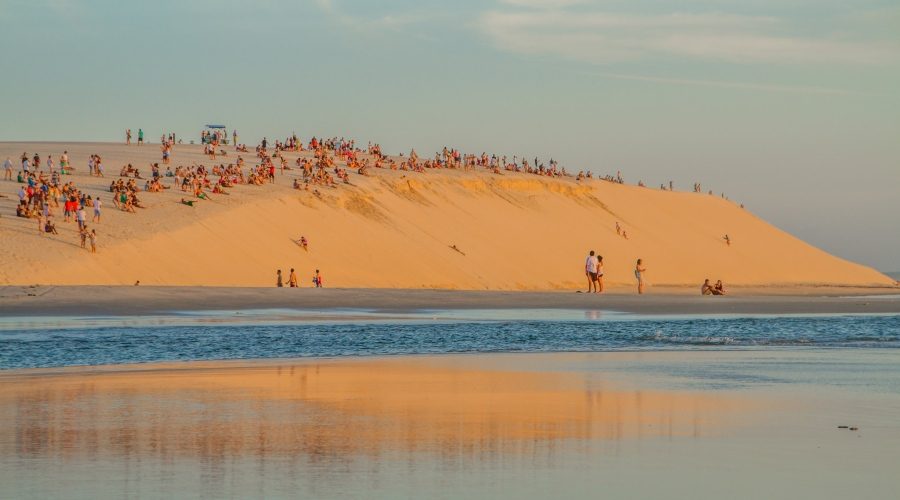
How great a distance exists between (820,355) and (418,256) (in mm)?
33859

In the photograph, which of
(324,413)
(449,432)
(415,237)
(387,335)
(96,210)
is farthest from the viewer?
(415,237)

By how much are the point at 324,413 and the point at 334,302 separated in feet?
71.6

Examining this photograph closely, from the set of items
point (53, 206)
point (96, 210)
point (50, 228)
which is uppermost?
point (53, 206)

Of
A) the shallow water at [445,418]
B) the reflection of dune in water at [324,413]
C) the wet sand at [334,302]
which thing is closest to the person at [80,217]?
the wet sand at [334,302]

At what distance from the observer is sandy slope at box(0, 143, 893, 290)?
38.8 m

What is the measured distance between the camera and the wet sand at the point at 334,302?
2767cm

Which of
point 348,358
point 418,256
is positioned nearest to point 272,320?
point 348,358

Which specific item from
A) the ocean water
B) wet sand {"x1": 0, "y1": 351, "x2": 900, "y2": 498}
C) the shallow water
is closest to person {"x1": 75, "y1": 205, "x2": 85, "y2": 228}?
the ocean water

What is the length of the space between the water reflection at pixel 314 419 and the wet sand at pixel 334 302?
14088 mm

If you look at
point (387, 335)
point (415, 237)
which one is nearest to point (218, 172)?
point (415, 237)

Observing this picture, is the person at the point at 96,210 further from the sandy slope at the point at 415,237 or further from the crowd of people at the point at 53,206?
the sandy slope at the point at 415,237

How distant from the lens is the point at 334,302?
3203 centimetres

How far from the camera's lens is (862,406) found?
10516 millimetres

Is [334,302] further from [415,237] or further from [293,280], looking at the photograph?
[415,237]
